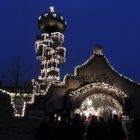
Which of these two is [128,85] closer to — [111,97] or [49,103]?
[111,97]

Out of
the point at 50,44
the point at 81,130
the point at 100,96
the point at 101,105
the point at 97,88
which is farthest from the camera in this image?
the point at 50,44

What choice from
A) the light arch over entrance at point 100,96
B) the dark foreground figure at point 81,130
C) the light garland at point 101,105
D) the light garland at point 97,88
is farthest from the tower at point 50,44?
the dark foreground figure at point 81,130

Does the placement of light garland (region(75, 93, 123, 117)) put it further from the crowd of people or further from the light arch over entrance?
the crowd of people

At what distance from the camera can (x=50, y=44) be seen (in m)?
46.1

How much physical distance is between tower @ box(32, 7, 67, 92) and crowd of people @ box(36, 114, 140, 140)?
27391 millimetres

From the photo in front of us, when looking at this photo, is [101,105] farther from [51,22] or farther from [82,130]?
[82,130]

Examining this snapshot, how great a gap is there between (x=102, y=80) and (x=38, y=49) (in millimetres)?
12925

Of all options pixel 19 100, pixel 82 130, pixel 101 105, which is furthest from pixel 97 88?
pixel 82 130

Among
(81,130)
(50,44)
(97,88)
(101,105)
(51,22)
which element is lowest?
(81,130)

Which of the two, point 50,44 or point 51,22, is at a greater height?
point 51,22

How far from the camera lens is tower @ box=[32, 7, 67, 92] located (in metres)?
45.3

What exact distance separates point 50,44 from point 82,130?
29981mm

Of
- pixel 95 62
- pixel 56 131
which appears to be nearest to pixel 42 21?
pixel 95 62

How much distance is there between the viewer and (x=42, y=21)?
153ft
